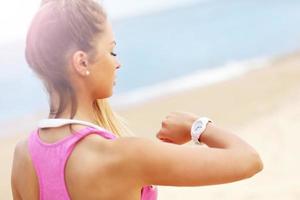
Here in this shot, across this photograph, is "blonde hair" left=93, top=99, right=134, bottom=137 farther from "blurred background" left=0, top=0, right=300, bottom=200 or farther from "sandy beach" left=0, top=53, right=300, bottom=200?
"sandy beach" left=0, top=53, right=300, bottom=200

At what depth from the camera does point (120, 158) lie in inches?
59.3

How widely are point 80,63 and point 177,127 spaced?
0.32 metres

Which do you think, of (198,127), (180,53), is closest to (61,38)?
(198,127)

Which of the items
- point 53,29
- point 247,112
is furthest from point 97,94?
point 247,112

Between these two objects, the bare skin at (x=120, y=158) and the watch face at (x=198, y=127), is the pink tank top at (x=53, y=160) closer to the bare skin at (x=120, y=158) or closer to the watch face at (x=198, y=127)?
the bare skin at (x=120, y=158)

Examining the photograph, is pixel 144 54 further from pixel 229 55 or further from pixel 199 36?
pixel 199 36

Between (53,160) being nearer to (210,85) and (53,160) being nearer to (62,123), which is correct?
(62,123)

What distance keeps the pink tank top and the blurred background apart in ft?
0.74

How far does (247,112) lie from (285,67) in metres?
4.14

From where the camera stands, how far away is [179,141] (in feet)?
5.71

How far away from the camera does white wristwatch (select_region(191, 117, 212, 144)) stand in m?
1.67

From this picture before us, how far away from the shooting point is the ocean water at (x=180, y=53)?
491 inches

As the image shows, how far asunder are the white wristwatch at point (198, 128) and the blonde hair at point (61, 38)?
0.31 m

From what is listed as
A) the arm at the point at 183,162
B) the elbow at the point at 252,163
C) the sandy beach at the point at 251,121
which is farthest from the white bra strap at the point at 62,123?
the sandy beach at the point at 251,121
